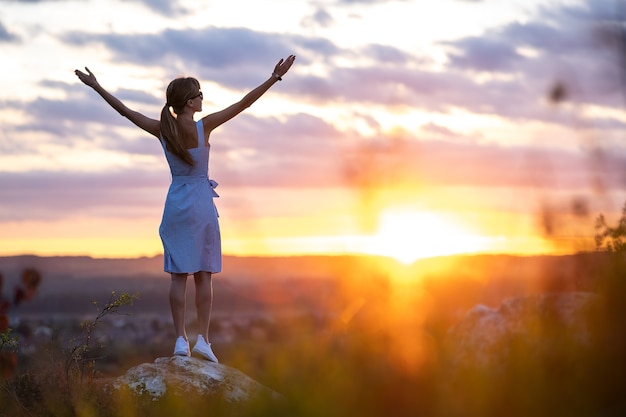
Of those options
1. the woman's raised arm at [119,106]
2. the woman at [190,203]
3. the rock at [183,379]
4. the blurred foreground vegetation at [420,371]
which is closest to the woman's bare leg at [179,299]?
the woman at [190,203]

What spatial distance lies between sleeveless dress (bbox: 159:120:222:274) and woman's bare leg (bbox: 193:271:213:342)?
14 cm

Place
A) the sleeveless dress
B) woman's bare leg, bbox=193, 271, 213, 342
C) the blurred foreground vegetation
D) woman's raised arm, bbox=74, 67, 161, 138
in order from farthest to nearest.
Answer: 1. woman's raised arm, bbox=74, 67, 161, 138
2. woman's bare leg, bbox=193, 271, 213, 342
3. the sleeveless dress
4. the blurred foreground vegetation

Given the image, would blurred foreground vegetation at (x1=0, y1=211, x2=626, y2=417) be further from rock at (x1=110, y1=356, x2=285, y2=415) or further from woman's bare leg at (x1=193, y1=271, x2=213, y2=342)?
woman's bare leg at (x1=193, y1=271, x2=213, y2=342)

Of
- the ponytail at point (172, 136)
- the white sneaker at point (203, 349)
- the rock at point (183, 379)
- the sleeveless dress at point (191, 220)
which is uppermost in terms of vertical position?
the ponytail at point (172, 136)

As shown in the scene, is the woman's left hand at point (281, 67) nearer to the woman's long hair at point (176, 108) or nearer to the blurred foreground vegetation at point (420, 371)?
the woman's long hair at point (176, 108)

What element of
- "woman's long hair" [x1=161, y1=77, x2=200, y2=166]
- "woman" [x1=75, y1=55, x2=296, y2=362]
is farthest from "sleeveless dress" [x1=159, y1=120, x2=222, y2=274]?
"woman's long hair" [x1=161, y1=77, x2=200, y2=166]

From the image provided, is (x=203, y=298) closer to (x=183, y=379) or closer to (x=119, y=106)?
(x=183, y=379)

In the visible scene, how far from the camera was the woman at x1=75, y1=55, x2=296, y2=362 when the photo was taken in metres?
9.00

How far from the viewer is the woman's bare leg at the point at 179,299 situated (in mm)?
9039

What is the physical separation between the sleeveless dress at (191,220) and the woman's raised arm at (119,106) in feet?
0.90

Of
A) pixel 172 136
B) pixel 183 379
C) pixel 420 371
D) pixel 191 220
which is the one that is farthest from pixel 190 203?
pixel 420 371

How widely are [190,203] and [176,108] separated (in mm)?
991

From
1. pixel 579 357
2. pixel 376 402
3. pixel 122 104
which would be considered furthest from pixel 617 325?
pixel 122 104

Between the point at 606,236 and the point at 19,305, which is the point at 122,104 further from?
the point at 19,305
